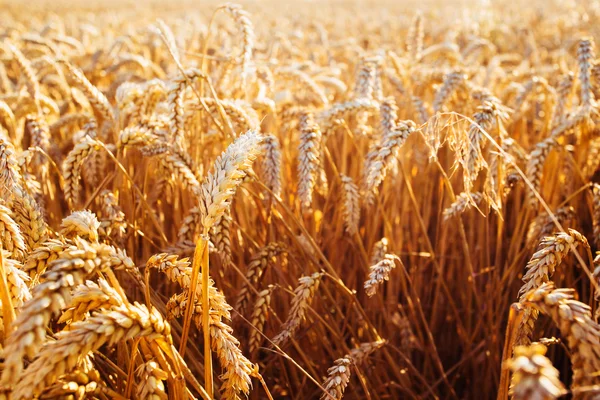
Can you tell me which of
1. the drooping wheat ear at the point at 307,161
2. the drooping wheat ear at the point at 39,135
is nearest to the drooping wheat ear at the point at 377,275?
the drooping wheat ear at the point at 307,161

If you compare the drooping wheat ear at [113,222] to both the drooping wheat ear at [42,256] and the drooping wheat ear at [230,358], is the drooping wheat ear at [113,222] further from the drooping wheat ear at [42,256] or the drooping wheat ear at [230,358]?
the drooping wheat ear at [230,358]

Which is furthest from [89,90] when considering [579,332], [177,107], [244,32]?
[579,332]

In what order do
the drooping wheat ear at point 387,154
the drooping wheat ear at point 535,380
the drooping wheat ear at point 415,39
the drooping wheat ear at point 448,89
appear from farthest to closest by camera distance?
the drooping wheat ear at point 415,39
the drooping wheat ear at point 448,89
the drooping wheat ear at point 387,154
the drooping wheat ear at point 535,380

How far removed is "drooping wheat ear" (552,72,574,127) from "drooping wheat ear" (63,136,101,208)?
1781 mm

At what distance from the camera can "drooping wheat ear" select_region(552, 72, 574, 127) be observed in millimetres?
2180

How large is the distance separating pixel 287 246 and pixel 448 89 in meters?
0.89

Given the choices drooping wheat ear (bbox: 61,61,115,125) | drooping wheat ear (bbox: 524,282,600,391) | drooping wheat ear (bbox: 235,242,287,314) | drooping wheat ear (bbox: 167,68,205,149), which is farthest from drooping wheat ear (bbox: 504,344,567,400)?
drooping wheat ear (bbox: 61,61,115,125)

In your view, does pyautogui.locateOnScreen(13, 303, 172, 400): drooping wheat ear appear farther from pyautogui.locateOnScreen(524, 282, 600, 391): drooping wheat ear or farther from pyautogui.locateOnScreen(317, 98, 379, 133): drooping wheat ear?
pyautogui.locateOnScreen(317, 98, 379, 133): drooping wheat ear

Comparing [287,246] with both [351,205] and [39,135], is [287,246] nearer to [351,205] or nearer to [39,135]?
[351,205]

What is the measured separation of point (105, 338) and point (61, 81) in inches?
98.8

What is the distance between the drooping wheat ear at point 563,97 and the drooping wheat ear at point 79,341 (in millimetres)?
1954

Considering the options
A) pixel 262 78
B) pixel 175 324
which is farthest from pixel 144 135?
pixel 262 78

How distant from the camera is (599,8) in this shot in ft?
20.8

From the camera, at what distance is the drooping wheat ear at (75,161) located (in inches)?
55.9
